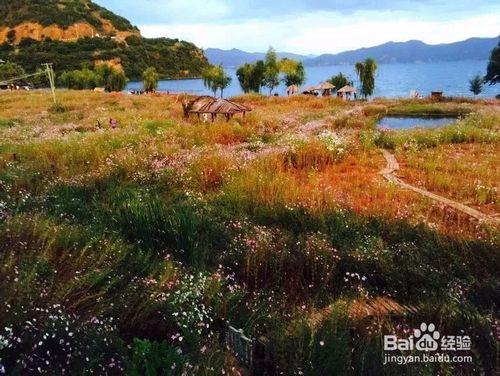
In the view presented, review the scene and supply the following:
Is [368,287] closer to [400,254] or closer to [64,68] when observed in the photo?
[400,254]

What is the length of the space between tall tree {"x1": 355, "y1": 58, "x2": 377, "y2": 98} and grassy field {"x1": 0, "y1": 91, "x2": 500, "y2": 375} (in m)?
49.7

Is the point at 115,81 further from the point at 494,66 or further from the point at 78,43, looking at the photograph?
the point at 78,43

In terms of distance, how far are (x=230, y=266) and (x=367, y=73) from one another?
56302 millimetres

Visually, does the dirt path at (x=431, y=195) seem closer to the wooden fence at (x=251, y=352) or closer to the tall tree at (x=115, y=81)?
the wooden fence at (x=251, y=352)

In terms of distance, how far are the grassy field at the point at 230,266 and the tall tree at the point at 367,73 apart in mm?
49679

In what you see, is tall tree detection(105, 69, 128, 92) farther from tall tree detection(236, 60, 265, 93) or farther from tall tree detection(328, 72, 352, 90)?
tall tree detection(328, 72, 352, 90)

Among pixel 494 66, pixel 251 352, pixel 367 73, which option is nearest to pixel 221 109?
pixel 251 352

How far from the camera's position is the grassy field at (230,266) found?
11.4 ft

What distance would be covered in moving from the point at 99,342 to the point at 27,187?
267 inches

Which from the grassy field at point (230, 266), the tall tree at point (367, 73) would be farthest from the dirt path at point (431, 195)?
the tall tree at point (367, 73)

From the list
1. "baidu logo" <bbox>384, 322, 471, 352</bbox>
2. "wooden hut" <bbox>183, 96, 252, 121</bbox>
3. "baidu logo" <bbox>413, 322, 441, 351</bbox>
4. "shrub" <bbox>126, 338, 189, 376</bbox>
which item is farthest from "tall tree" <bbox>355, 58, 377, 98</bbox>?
"shrub" <bbox>126, 338, 189, 376</bbox>

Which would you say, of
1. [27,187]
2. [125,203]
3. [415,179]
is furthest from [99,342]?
[415,179]

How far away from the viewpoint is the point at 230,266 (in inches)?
219

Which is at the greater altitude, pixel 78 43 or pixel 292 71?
pixel 78 43
